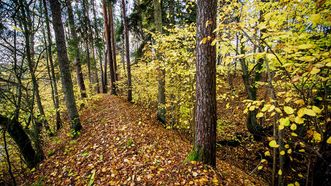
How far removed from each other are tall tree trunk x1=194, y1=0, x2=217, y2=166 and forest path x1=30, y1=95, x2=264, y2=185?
1.25 feet

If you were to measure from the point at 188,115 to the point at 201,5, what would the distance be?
5.15 m

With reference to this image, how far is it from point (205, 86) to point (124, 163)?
265 centimetres

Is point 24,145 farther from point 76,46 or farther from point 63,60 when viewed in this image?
point 76,46

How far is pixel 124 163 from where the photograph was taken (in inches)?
172

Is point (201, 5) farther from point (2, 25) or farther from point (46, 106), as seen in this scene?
point (46, 106)

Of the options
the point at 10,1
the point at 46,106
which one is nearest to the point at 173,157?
the point at 10,1

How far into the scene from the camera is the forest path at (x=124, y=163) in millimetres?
3689

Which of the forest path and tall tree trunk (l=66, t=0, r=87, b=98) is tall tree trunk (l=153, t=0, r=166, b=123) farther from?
tall tree trunk (l=66, t=0, r=87, b=98)

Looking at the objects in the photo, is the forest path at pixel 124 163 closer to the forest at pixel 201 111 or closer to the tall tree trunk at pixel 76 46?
the forest at pixel 201 111

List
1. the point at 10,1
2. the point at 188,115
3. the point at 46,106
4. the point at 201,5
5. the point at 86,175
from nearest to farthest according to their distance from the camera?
the point at 201,5, the point at 86,175, the point at 10,1, the point at 188,115, the point at 46,106

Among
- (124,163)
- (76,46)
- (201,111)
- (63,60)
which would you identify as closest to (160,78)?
(63,60)

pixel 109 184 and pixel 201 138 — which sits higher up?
pixel 201 138

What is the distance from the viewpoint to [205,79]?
345 cm

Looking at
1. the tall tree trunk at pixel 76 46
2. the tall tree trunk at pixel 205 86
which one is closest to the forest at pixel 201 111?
the tall tree trunk at pixel 205 86
